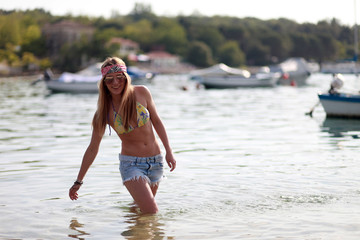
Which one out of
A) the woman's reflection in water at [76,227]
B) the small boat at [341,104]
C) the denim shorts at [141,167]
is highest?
the denim shorts at [141,167]

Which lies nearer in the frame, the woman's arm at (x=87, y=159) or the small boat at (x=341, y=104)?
the woman's arm at (x=87, y=159)

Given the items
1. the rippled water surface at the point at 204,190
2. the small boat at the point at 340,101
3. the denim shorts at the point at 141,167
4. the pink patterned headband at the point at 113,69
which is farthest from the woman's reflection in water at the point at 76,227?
the small boat at the point at 340,101

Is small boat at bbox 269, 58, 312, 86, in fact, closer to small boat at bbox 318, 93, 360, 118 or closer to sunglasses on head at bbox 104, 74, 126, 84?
small boat at bbox 318, 93, 360, 118

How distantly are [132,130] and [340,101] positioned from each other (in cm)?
1826

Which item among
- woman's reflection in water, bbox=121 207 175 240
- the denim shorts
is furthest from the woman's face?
woman's reflection in water, bbox=121 207 175 240

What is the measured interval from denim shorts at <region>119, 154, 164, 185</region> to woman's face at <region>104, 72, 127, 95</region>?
2.85 ft

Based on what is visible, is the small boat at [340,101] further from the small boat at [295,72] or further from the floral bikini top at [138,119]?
the small boat at [295,72]

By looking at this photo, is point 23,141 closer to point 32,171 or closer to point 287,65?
point 32,171

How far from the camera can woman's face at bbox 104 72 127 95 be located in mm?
6965

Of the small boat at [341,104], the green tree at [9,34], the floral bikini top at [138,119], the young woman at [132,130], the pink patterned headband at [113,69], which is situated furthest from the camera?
the green tree at [9,34]

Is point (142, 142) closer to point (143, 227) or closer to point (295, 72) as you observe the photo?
point (143, 227)

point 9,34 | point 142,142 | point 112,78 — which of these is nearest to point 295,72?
point 142,142

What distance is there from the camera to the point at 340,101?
24156 mm

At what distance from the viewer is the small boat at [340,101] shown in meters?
23.6
